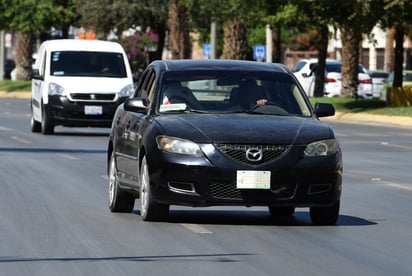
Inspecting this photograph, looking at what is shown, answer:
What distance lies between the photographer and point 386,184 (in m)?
19.9

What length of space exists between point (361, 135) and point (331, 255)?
2351 centimetres

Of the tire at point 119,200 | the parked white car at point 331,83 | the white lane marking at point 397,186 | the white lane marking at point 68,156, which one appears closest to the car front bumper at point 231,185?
the tire at point 119,200

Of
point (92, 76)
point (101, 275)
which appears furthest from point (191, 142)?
point (92, 76)

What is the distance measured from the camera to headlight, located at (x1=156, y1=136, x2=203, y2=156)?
13211 mm

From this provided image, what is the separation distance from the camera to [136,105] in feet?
47.0

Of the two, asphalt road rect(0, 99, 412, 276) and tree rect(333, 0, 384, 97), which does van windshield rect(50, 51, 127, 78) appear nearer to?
asphalt road rect(0, 99, 412, 276)

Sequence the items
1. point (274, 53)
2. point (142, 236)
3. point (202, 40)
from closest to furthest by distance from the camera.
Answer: point (142, 236) → point (274, 53) → point (202, 40)

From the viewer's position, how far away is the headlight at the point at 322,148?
13329 mm

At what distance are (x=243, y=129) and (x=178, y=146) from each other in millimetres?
607

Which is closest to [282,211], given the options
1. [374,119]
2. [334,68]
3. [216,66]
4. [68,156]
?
[216,66]

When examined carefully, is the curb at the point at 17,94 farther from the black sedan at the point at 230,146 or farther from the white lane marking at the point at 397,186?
the black sedan at the point at 230,146

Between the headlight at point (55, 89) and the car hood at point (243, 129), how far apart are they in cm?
1784

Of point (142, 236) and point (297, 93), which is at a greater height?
point (297, 93)

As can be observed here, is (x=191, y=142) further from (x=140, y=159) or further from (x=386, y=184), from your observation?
(x=386, y=184)
